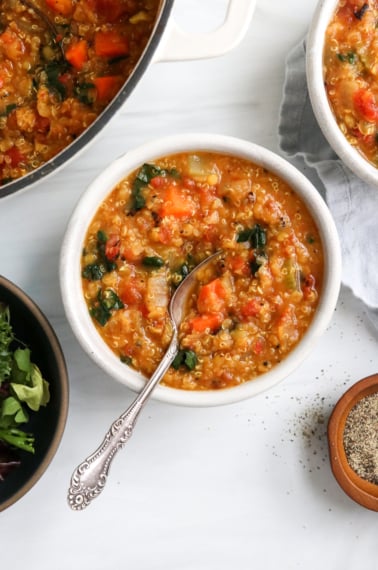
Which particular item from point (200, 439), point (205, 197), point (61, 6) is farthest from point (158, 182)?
point (200, 439)

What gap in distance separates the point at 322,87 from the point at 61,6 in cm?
92

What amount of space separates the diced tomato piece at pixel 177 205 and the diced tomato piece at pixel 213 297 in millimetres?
241

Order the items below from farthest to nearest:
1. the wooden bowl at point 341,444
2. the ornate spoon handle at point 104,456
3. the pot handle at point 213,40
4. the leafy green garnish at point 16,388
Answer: the wooden bowl at point 341,444, the leafy green garnish at point 16,388, the ornate spoon handle at point 104,456, the pot handle at point 213,40

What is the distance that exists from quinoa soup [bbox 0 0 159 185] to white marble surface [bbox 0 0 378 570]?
224mm

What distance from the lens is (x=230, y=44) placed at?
97.0 inches

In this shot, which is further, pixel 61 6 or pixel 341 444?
pixel 341 444

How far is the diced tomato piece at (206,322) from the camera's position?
8.87 feet

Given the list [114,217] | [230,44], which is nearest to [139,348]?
[114,217]

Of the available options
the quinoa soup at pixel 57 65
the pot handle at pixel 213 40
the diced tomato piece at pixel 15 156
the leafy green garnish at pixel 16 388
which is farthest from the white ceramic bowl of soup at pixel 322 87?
the leafy green garnish at pixel 16 388

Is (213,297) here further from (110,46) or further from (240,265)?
(110,46)

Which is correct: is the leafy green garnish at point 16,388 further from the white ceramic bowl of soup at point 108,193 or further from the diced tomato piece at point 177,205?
the diced tomato piece at point 177,205

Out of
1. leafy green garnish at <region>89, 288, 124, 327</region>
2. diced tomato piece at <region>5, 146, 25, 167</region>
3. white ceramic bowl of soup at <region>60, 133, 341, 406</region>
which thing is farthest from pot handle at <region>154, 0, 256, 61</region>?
leafy green garnish at <region>89, 288, 124, 327</region>

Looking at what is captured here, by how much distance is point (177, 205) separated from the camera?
8.80 feet

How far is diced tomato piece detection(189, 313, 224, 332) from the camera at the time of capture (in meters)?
2.71
